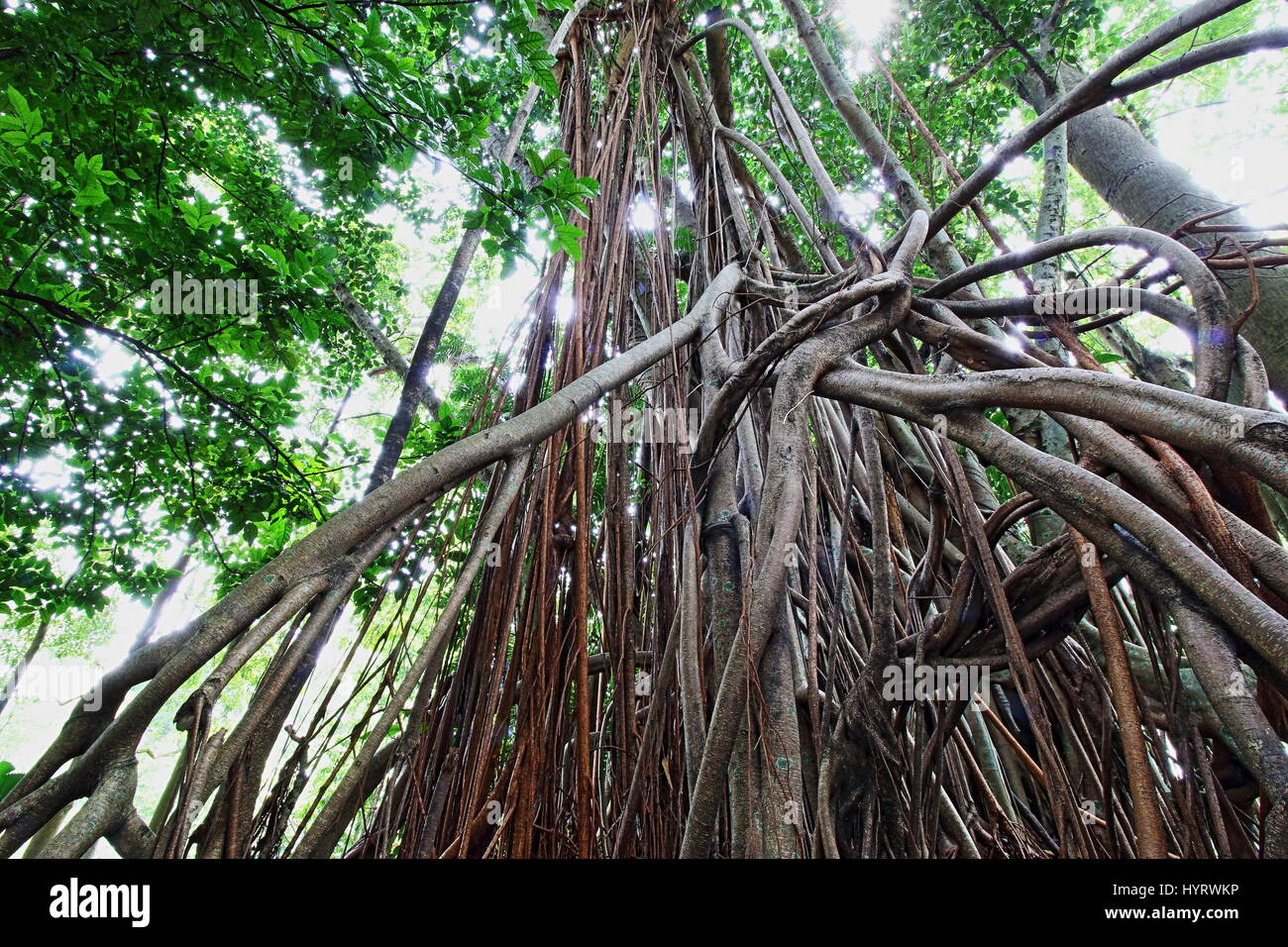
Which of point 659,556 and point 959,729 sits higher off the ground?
point 659,556

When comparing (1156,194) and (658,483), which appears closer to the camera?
(658,483)

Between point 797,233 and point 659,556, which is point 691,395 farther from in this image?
point 797,233

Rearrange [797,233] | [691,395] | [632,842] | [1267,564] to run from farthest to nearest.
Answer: [797,233] → [691,395] → [632,842] → [1267,564]

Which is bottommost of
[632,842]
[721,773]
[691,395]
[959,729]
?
[632,842]

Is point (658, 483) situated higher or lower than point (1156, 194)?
lower

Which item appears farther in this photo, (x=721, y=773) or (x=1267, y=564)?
(x=721, y=773)

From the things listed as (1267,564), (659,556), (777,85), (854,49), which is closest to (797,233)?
(854,49)

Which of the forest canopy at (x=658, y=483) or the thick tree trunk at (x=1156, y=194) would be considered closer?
the forest canopy at (x=658, y=483)

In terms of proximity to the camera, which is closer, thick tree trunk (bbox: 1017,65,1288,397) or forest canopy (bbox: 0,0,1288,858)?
forest canopy (bbox: 0,0,1288,858)

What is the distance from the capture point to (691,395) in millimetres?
2205
